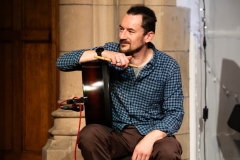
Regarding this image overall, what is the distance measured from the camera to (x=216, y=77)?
4.04 m

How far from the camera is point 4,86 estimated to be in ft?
13.1

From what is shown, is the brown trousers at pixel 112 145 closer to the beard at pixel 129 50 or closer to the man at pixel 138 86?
the man at pixel 138 86

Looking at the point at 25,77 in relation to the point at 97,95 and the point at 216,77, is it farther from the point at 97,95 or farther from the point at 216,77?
the point at 97,95

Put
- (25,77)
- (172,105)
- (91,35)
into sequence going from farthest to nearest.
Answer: (25,77)
(91,35)
(172,105)

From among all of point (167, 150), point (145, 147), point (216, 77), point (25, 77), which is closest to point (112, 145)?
point (145, 147)

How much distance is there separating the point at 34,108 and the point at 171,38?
46.3 inches

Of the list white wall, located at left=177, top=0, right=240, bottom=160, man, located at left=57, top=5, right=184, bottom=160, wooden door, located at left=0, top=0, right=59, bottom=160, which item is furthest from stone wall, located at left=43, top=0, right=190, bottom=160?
man, located at left=57, top=5, right=184, bottom=160

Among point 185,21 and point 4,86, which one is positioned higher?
point 185,21

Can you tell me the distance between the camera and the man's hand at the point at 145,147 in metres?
2.37

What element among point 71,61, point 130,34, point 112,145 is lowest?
point 112,145

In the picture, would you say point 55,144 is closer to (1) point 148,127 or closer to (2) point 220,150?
(1) point 148,127

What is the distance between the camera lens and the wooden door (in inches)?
154

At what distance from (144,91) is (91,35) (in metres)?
1.04

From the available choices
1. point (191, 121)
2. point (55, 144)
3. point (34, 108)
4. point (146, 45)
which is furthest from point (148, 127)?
point (34, 108)
